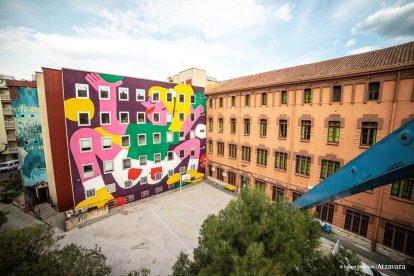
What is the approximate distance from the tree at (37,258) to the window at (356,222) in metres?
21.0

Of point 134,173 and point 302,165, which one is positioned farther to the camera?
point 134,173

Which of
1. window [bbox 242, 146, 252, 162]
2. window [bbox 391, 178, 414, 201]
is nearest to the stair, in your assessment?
window [bbox 242, 146, 252, 162]

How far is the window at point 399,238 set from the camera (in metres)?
14.8

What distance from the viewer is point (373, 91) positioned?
15.9m

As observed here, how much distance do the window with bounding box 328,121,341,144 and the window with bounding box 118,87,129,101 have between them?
23670 millimetres

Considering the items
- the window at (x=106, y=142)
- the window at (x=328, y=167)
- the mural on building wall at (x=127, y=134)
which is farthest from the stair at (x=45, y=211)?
the window at (x=328, y=167)

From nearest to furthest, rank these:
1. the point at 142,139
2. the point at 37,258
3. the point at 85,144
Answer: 1. the point at 37,258
2. the point at 85,144
3. the point at 142,139

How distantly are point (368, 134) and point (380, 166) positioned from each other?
14.4 metres

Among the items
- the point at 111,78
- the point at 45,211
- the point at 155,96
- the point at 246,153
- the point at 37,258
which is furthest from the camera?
the point at 246,153

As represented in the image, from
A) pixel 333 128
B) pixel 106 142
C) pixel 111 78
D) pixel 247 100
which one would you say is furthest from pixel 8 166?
pixel 333 128

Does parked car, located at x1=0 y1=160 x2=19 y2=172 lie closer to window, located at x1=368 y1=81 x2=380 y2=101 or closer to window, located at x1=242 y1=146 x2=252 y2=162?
window, located at x1=242 y1=146 x2=252 y2=162

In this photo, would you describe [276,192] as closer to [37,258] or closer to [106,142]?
[106,142]

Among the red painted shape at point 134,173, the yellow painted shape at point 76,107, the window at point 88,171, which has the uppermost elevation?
the yellow painted shape at point 76,107

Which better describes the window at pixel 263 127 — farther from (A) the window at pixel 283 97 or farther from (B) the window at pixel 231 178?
(B) the window at pixel 231 178
